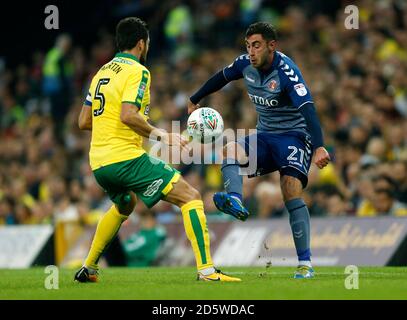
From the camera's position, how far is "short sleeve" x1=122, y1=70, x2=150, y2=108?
8805mm

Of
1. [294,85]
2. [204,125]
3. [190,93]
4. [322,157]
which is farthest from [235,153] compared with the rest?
[190,93]

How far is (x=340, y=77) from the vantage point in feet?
55.7

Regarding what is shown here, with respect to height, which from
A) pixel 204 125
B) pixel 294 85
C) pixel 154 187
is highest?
pixel 294 85

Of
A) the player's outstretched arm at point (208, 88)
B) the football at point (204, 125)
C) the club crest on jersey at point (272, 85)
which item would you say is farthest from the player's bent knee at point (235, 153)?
the player's outstretched arm at point (208, 88)

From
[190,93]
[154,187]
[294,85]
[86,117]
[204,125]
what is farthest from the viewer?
[190,93]

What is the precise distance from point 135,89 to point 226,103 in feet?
31.5

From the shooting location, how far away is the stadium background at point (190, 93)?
49.3 ft

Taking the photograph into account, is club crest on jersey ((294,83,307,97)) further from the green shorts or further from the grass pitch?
the grass pitch

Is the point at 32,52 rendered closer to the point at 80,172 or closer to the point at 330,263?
the point at 80,172

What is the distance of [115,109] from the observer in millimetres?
9039

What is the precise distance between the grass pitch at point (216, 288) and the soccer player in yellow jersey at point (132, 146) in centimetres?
52

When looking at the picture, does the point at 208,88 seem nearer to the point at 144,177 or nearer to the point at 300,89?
the point at 300,89

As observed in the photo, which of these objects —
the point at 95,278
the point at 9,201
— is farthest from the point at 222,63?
the point at 95,278

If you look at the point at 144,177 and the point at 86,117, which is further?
the point at 86,117
